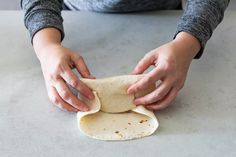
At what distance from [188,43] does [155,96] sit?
14 cm

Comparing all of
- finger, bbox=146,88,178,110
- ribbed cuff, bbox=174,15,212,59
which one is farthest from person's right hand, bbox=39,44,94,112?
ribbed cuff, bbox=174,15,212,59

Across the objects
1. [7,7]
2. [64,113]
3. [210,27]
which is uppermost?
[210,27]

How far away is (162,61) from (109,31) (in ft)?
0.88

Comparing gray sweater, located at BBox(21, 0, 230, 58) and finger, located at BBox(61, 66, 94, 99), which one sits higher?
gray sweater, located at BBox(21, 0, 230, 58)

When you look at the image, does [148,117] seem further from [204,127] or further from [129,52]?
[129,52]

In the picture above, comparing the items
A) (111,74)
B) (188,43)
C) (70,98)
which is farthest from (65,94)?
(188,43)

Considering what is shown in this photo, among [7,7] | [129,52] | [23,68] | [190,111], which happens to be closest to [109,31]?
[129,52]

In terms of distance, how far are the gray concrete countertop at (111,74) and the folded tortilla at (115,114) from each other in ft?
0.05

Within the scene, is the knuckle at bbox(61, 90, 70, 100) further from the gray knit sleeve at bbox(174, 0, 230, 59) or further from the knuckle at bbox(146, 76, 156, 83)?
the gray knit sleeve at bbox(174, 0, 230, 59)

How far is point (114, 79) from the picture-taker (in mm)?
736

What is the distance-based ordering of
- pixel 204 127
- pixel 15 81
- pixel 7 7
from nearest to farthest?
pixel 204 127 < pixel 15 81 < pixel 7 7

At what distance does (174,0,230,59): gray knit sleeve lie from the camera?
815 mm

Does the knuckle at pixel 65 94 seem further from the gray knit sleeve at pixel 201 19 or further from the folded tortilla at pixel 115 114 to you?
the gray knit sleeve at pixel 201 19

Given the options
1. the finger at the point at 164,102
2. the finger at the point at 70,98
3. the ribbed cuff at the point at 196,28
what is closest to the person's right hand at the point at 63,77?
the finger at the point at 70,98
